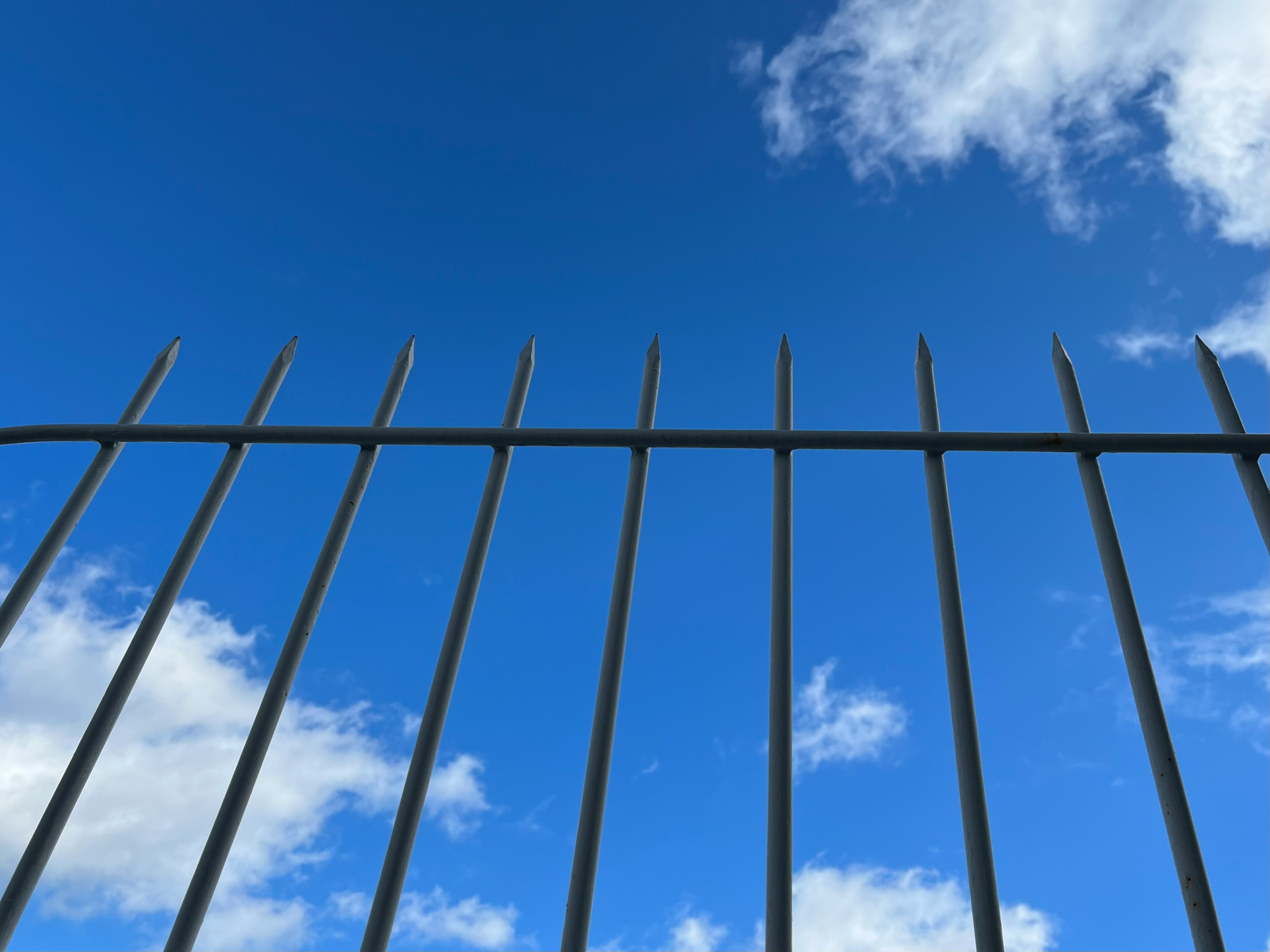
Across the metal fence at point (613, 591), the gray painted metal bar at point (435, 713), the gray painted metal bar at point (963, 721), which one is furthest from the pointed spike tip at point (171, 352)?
the gray painted metal bar at point (963, 721)

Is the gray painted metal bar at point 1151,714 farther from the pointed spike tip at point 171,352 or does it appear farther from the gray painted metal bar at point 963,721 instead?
the pointed spike tip at point 171,352

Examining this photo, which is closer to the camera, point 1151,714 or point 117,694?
point 1151,714

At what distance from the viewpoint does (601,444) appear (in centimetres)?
205

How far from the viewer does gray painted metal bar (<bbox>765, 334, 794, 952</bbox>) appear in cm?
158

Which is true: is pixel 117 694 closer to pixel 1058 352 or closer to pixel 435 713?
pixel 435 713

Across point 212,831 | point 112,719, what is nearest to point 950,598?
point 212,831

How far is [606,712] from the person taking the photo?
176cm

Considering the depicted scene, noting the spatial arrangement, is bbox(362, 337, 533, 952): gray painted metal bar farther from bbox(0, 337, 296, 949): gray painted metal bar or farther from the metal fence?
bbox(0, 337, 296, 949): gray painted metal bar

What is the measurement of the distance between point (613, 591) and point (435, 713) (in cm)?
48

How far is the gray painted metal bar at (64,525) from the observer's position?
2080mm

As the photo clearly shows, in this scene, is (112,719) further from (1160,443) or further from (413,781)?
(1160,443)

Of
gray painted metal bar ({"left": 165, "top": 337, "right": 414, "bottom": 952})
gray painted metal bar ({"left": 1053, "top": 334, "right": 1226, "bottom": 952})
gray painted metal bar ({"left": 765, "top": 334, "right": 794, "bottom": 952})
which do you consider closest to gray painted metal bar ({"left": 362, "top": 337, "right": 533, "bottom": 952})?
→ gray painted metal bar ({"left": 165, "top": 337, "right": 414, "bottom": 952})

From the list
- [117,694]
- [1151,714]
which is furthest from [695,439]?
[117,694]

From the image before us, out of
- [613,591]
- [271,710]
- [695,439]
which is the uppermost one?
[695,439]
